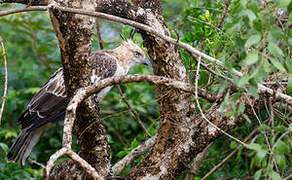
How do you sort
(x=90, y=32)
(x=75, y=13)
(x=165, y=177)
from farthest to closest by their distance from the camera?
(x=165, y=177), (x=90, y=32), (x=75, y=13)

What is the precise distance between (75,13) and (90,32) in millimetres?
260

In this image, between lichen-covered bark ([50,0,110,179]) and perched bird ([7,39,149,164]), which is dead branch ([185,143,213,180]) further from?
perched bird ([7,39,149,164])

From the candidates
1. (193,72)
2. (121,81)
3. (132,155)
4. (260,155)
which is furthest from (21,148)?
(260,155)

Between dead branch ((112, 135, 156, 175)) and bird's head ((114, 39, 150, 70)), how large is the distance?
56.1 inches

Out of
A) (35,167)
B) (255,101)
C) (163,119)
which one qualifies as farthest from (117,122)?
(255,101)

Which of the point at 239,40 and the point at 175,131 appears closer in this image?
the point at 239,40

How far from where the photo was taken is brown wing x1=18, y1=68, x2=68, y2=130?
4.12m

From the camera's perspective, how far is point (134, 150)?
12.2ft

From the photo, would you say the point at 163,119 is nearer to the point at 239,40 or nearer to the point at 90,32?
the point at 90,32

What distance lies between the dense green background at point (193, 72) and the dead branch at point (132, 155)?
275mm

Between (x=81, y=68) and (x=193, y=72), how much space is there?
3.37 ft

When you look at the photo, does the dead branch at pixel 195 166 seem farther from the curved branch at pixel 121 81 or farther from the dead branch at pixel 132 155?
the curved branch at pixel 121 81

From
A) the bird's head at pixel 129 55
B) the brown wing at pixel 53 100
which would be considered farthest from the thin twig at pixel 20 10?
the bird's head at pixel 129 55

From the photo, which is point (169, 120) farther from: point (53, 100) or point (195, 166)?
point (53, 100)
